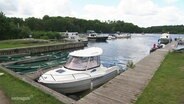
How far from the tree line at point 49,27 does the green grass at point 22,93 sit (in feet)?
113

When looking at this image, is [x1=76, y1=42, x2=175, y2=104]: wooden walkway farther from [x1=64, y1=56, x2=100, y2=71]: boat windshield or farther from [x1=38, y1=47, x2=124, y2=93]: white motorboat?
[x1=64, y1=56, x2=100, y2=71]: boat windshield

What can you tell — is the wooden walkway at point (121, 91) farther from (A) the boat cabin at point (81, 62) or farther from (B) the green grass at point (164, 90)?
(A) the boat cabin at point (81, 62)

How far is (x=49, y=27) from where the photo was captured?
9744 cm

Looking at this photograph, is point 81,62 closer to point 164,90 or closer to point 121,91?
point 121,91

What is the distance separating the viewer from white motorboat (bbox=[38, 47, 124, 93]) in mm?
11395

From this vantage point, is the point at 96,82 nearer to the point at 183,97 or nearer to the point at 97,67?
the point at 97,67

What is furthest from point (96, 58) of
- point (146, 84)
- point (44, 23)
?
point (44, 23)

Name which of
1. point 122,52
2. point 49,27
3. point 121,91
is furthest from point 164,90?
point 49,27

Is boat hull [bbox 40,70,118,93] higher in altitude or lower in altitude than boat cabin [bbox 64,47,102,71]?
lower

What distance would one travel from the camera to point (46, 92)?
8.88 metres

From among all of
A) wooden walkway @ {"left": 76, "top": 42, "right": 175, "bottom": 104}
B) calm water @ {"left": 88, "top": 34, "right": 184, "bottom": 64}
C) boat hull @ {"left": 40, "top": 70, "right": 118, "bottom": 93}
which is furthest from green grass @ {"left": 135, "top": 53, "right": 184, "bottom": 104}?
calm water @ {"left": 88, "top": 34, "right": 184, "bottom": 64}

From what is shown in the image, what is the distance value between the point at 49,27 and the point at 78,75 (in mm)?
89462

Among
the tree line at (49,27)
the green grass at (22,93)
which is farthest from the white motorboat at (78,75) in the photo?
the tree line at (49,27)

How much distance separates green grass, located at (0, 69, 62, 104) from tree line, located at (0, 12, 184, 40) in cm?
3445
